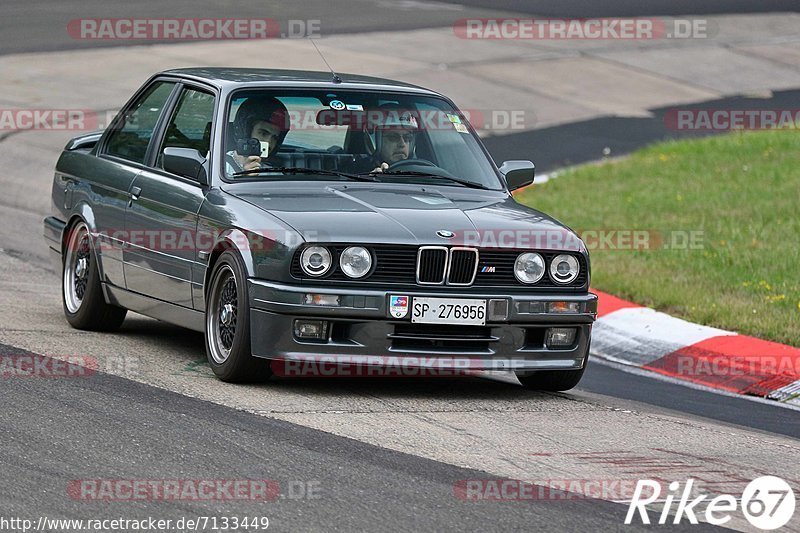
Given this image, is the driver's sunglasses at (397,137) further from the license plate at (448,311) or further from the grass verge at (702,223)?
the grass verge at (702,223)

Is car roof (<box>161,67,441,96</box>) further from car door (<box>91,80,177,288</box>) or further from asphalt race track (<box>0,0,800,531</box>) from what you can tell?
asphalt race track (<box>0,0,800,531</box>)

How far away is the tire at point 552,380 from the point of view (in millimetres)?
8078

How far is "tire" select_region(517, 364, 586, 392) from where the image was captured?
8.08 meters

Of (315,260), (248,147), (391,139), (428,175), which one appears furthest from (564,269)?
(248,147)

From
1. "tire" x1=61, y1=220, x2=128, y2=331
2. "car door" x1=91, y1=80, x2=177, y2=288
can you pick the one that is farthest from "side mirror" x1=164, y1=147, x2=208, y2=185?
"tire" x1=61, y1=220, x2=128, y2=331

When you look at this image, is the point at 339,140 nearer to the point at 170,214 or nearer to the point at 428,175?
the point at 428,175

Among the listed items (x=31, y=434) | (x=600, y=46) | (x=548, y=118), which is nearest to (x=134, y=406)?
(x=31, y=434)

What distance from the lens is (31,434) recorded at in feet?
20.8

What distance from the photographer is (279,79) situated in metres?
8.70

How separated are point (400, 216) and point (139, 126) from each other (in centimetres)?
244

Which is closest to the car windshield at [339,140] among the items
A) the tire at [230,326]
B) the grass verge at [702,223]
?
the tire at [230,326]

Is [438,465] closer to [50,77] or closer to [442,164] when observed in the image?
[442,164]

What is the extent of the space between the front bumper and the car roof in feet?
5.31

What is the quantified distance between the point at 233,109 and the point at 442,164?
1226mm
